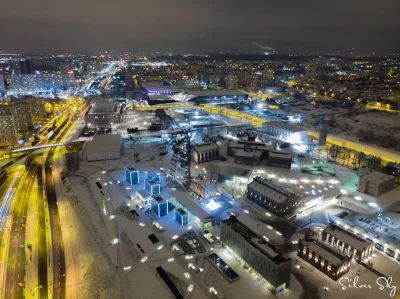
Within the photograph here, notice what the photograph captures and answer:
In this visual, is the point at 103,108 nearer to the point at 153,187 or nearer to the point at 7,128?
the point at 7,128

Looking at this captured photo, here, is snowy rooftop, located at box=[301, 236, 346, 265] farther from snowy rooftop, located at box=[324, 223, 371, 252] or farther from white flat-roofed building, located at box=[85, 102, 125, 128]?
white flat-roofed building, located at box=[85, 102, 125, 128]

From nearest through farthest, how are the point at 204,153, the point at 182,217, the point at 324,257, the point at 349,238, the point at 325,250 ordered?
the point at 324,257, the point at 325,250, the point at 349,238, the point at 182,217, the point at 204,153

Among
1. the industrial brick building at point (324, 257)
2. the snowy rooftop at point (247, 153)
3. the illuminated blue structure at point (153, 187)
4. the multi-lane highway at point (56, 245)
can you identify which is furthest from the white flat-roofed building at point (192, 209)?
the snowy rooftop at point (247, 153)

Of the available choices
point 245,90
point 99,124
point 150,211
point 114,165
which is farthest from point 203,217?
point 245,90

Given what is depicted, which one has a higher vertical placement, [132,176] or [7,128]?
[7,128]

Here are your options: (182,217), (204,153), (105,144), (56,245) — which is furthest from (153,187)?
(105,144)

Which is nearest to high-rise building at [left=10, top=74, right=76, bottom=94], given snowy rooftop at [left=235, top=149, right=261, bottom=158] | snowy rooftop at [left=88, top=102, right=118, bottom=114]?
snowy rooftop at [left=88, top=102, right=118, bottom=114]
